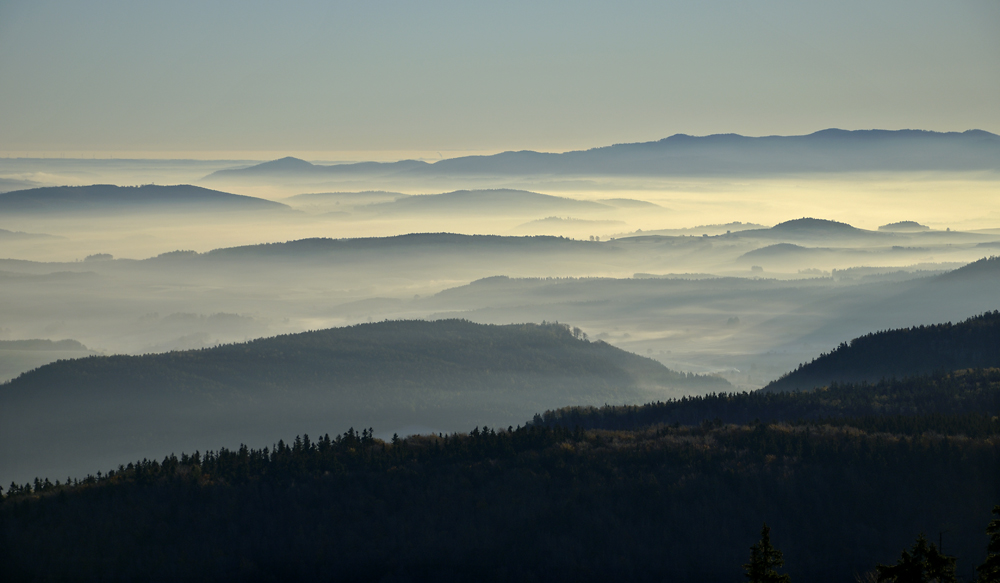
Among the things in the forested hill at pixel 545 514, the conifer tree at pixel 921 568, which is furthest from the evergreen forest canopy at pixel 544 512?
the conifer tree at pixel 921 568

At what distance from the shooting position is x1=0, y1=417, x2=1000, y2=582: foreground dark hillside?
13188cm

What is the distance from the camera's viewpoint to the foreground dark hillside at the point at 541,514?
132 m

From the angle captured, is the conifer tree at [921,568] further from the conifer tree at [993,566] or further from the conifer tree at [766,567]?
the conifer tree at [766,567]

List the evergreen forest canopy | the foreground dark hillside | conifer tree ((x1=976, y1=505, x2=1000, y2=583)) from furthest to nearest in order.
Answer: the evergreen forest canopy < the foreground dark hillside < conifer tree ((x1=976, y1=505, x2=1000, y2=583))

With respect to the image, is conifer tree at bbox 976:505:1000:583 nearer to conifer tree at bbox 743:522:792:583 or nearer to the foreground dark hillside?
conifer tree at bbox 743:522:792:583

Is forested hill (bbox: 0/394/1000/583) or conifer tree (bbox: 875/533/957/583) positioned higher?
conifer tree (bbox: 875/533/957/583)

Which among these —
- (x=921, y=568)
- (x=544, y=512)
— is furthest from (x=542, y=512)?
(x=921, y=568)

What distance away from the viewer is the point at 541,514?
461ft

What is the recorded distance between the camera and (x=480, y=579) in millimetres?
134000

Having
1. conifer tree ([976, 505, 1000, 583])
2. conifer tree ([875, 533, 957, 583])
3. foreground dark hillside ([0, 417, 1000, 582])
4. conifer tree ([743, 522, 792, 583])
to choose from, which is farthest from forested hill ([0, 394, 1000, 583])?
conifer tree ([743, 522, 792, 583])

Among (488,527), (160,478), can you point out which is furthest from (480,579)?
(160,478)

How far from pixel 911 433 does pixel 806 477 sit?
69.4ft

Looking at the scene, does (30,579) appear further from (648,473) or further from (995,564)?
(995,564)

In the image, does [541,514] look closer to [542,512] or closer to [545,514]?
[542,512]
